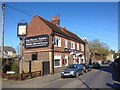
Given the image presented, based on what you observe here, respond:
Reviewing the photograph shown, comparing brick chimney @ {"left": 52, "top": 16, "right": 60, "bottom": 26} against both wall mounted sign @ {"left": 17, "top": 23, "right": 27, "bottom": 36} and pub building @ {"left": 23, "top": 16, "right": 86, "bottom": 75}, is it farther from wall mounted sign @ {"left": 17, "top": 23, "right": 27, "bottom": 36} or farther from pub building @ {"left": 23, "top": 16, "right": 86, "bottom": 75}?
wall mounted sign @ {"left": 17, "top": 23, "right": 27, "bottom": 36}

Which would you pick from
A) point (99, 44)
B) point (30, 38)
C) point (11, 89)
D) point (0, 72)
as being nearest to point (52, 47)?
point (30, 38)

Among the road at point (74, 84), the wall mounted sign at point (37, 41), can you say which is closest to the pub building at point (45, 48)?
the wall mounted sign at point (37, 41)

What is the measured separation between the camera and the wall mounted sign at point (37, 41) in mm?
31953

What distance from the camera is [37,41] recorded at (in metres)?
33.0

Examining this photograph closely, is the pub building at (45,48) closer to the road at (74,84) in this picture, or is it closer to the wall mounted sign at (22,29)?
the wall mounted sign at (22,29)

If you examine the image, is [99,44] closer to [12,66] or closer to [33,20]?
[33,20]

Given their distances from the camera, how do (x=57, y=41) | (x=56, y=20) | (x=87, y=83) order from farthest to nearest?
(x=56, y=20), (x=57, y=41), (x=87, y=83)

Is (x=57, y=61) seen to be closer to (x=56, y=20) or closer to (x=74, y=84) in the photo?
(x=56, y=20)

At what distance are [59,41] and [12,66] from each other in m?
9.09

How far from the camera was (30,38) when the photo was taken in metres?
33.8

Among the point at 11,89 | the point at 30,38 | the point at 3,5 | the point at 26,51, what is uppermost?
the point at 3,5

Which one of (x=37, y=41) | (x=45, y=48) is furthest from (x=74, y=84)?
(x=37, y=41)

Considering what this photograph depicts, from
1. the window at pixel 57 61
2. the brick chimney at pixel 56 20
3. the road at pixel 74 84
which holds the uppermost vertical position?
the brick chimney at pixel 56 20

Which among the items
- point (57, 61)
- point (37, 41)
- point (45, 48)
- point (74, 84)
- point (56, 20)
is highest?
point (56, 20)
